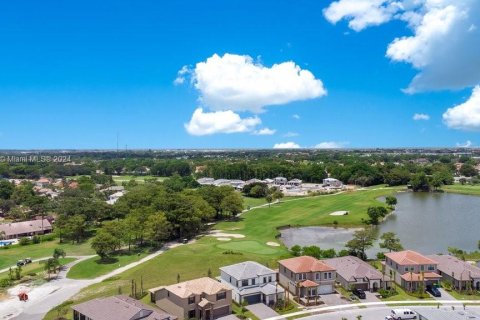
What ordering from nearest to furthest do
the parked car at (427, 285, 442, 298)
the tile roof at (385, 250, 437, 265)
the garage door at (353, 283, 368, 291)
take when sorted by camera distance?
the parked car at (427, 285, 442, 298) < the garage door at (353, 283, 368, 291) < the tile roof at (385, 250, 437, 265)

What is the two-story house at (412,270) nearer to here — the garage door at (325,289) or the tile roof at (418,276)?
the tile roof at (418,276)

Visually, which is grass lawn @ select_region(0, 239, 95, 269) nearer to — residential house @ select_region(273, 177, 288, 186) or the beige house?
the beige house

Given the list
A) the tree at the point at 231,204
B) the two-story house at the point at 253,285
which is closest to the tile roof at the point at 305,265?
the two-story house at the point at 253,285

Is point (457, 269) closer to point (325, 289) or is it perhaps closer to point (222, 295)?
point (325, 289)

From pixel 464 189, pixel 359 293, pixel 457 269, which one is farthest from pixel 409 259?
pixel 464 189

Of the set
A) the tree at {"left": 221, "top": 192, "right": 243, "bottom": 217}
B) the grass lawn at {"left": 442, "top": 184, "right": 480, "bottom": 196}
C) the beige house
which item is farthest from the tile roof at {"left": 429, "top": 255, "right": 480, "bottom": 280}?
the grass lawn at {"left": 442, "top": 184, "right": 480, "bottom": 196}
